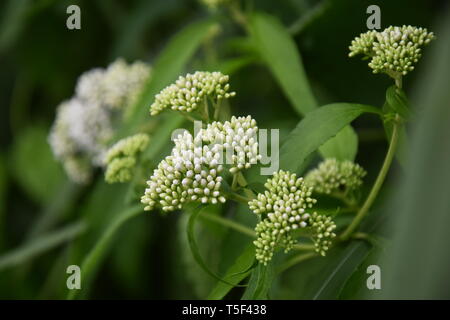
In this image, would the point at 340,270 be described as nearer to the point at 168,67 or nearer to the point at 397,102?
the point at 397,102

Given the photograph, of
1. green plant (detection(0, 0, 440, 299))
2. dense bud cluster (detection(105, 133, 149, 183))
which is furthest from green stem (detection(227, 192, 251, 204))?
dense bud cluster (detection(105, 133, 149, 183))

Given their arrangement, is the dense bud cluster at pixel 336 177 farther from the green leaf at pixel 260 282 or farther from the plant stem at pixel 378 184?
the green leaf at pixel 260 282

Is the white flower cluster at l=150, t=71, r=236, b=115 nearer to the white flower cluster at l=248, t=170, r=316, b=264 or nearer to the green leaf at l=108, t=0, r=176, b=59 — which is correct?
the white flower cluster at l=248, t=170, r=316, b=264

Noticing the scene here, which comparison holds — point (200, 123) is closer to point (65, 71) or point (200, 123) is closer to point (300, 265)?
point (300, 265)

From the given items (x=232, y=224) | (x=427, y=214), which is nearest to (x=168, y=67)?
(x=232, y=224)

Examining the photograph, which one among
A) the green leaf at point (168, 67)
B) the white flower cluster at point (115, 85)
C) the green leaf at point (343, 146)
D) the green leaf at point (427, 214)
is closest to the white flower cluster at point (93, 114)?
the white flower cluster at point (115, 85)
